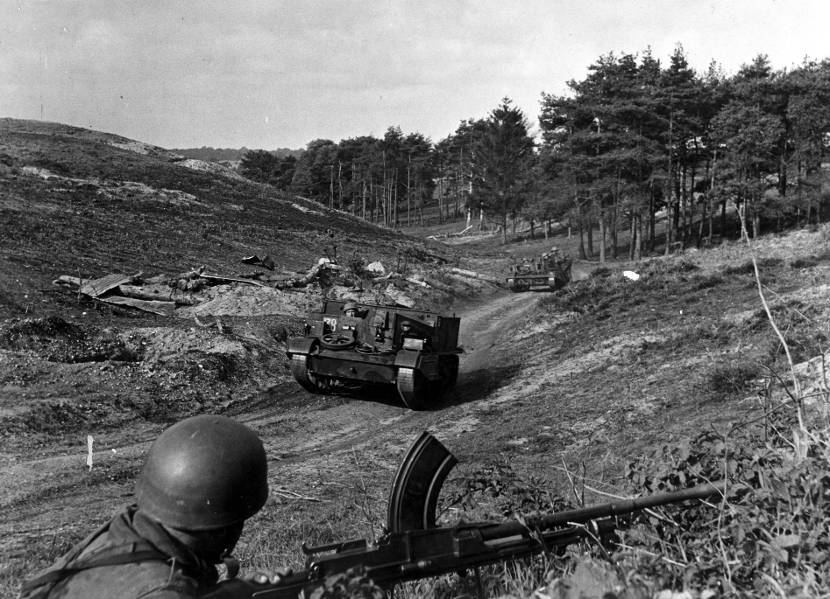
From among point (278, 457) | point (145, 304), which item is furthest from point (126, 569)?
point (145, 304)

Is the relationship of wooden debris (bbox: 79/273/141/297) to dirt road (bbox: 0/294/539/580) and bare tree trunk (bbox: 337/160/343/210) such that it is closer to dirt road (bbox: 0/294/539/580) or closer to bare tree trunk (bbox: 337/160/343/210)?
dirt road (bbox: 0/294/539/580)

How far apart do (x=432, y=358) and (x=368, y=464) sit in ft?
11.1

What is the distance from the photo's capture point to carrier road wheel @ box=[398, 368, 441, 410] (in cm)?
1239

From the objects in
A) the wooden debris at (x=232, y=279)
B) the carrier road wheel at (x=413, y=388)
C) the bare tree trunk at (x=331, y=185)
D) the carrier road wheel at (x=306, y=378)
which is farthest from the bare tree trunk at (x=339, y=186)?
the carrier road wheel at (x=413, y=388)

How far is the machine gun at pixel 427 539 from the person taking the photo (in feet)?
9.18

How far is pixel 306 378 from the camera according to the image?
1334 centimetres

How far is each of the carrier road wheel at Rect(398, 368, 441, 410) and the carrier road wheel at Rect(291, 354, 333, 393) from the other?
1.67 m

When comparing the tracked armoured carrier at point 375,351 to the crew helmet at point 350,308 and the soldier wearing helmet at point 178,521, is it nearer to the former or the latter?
the crew helmet at point 350,308

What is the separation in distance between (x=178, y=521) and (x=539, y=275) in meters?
28.6

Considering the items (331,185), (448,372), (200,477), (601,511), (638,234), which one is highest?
(331,185)

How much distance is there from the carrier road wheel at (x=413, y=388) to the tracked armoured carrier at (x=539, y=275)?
58.2ft

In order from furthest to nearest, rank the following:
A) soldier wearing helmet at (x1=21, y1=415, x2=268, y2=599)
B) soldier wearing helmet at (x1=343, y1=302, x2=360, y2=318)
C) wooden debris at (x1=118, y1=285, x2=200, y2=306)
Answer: wooden debris at (x1=118, y1=285, x2=200, y2=306) < soldier wearing helmet at (x1=343, y1=302, x2=360, y2=318) < soldier wearing helmet at (x1=21, y1=415, x2=268, y2=599)

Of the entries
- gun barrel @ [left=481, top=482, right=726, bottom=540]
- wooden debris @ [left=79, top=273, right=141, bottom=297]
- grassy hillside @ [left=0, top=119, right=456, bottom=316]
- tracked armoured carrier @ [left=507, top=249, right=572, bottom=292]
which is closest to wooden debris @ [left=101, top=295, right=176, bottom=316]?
wooden debris @ [left=79, top=273, right=141, bottom=297]

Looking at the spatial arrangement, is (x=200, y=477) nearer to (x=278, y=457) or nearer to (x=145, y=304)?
(x=278, y=457)
